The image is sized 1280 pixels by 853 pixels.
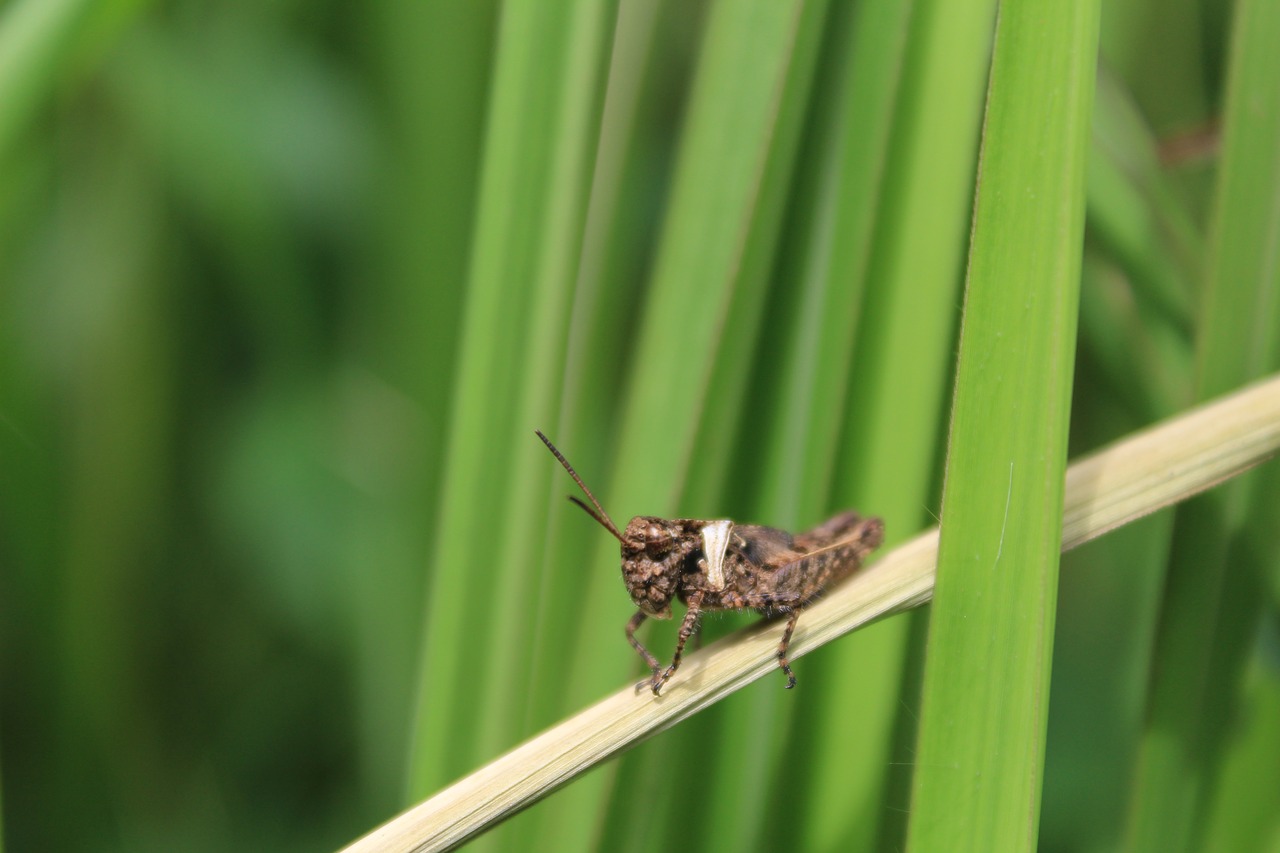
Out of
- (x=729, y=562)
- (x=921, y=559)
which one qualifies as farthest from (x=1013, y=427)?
(x=729, y=562)

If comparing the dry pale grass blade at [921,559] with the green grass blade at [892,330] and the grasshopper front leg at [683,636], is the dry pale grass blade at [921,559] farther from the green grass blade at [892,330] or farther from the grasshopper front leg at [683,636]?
the green grass blade at [892,330]

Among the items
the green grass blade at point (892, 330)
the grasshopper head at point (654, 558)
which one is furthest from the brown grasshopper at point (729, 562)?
the green grass blade at point (892, 330)

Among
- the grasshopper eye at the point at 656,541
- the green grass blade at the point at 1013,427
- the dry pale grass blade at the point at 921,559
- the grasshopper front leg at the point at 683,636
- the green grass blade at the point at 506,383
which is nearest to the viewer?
the green grass blade at the point at 1013,427

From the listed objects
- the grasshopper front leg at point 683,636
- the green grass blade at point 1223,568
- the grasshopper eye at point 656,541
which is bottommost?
the grasshopper front leg at point 683,636

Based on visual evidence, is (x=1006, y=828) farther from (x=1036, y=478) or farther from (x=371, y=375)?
(x=371, y=375)

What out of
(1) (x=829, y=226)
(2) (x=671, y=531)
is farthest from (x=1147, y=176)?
(2) (x=671, y=531)
